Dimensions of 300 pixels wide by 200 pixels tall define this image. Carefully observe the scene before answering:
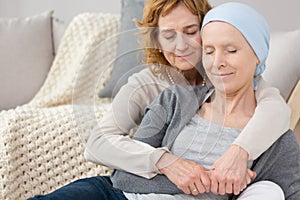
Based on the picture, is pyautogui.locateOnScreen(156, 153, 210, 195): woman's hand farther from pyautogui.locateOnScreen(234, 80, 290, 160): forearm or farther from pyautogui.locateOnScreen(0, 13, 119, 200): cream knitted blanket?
pyautogui.locateOnScreen(0, 13, 119, 200): cream knitted blanket

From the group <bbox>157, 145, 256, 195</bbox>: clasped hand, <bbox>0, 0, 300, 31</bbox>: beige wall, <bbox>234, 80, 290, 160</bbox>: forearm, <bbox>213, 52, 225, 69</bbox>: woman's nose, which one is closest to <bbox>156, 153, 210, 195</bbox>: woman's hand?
<bbox>157, 145, 256, 195</bbox>: clasped hand

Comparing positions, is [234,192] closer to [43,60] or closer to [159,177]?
[159,177]

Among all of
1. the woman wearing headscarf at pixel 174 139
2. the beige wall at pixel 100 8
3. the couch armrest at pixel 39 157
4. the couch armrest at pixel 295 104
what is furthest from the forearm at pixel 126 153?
the beige wall at pixel 100 8

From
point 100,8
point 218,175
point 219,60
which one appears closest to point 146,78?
point 219,60

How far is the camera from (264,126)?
1.63 meters

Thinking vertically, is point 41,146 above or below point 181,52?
below

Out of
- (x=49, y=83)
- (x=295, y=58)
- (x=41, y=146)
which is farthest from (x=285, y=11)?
(x=41, y=146)

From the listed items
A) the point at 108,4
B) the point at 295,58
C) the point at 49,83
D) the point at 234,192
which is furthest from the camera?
the point at 108,4

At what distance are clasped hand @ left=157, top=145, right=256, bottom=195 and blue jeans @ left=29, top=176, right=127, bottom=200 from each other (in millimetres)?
186

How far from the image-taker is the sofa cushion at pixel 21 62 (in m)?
2.90

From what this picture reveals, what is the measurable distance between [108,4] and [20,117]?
3.97 ft

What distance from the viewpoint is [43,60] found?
9.68ft

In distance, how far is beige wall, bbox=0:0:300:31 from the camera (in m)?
2.83

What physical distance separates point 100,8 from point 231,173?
188 centimetres
